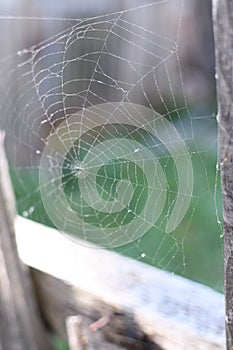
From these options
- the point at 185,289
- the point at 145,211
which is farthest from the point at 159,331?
the point at 145,211

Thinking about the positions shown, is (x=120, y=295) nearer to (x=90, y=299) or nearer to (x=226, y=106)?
(x=90, y=299)

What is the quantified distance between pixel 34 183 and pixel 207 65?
1.77m

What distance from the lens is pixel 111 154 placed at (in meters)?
1.74

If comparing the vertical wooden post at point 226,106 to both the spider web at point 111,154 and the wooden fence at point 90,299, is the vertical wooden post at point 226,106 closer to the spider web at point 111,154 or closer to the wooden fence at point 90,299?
the wooden fence at point 90,299

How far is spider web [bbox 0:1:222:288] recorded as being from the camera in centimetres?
170

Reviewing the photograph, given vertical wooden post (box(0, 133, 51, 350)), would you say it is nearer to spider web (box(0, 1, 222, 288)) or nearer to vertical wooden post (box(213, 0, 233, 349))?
spider web (box(0, 1, 222, 288))

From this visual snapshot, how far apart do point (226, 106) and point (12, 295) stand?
2.57 ft

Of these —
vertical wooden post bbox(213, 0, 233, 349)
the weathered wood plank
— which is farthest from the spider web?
vertical wooden post bbox(213, 0, 233, 349)

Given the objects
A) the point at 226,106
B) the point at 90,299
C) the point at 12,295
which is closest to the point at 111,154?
the point at 12,295

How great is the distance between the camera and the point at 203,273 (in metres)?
→ 2.33

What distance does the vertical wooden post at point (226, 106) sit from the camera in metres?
0.55

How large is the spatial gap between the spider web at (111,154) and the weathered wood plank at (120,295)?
0.10 m

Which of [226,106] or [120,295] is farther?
[120,295]

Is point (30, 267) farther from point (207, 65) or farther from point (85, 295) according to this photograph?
point (207, 65)
